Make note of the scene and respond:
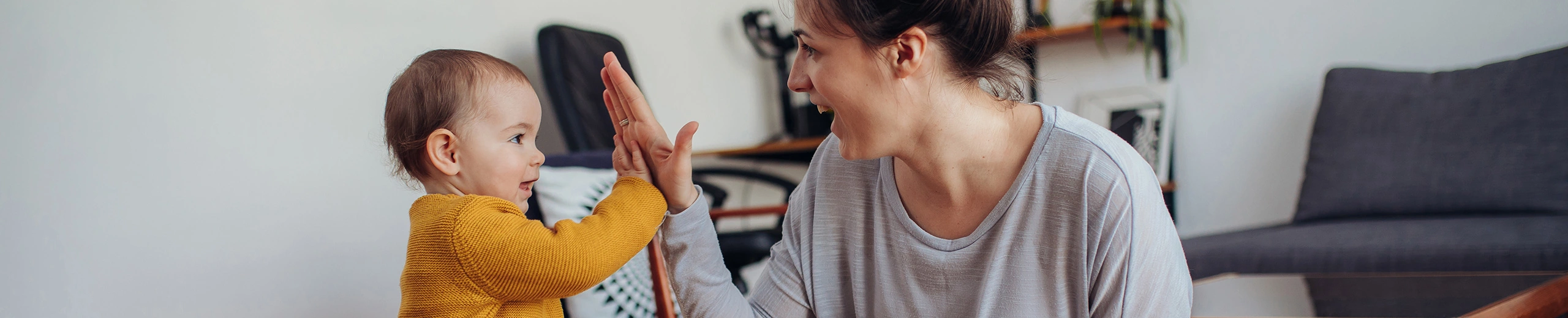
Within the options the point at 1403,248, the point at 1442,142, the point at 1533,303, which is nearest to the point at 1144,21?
the point at 1442,142

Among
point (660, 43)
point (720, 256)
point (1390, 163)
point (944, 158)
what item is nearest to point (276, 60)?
point (720, 256)

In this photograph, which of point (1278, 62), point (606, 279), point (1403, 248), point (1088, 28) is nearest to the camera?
point (606, 279)

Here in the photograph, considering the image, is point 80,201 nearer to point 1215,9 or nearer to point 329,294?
point 329,294

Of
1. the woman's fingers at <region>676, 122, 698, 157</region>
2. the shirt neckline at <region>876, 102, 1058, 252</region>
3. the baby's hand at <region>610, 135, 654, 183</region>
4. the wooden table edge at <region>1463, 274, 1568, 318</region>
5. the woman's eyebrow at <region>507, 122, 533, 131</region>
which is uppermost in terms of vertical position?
the woman's eyebrow at <region>507, 122, 533, 131</region>

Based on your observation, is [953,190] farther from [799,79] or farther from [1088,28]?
[1088,28]

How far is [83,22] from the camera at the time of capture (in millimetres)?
1096

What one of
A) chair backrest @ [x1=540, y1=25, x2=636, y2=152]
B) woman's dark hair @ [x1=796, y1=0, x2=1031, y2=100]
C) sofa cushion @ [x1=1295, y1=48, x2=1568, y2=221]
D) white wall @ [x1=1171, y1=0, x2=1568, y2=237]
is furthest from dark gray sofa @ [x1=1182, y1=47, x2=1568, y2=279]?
chair backrest @ [x1=540, y1=25, x2=636, y2=152]

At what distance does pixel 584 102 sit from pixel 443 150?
1.17 m

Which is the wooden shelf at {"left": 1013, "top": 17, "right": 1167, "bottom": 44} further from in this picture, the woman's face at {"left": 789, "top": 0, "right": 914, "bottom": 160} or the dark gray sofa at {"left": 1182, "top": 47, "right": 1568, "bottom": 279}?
the woman's face at {"left": 789, "top": 0, "right": 914, "bottom": 160}

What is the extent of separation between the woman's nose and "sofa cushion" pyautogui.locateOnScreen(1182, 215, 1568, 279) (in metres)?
1.19

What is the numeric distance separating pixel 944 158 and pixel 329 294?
1081 millimetres

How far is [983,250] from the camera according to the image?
0.97 m

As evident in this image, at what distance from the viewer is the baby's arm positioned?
2.68 feet

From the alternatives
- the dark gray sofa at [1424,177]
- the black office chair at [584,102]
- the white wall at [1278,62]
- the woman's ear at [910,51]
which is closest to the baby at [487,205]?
the woman's ear at [910,51]
